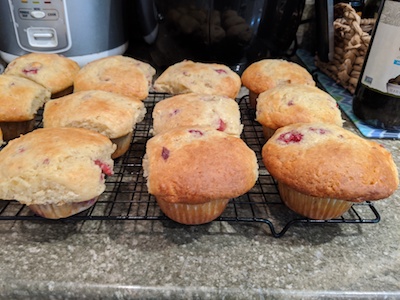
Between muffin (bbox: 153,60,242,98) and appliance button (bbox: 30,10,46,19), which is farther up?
appliance button (bbox: 30,10,46,19)

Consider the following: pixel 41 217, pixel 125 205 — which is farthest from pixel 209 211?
pixel 41 217

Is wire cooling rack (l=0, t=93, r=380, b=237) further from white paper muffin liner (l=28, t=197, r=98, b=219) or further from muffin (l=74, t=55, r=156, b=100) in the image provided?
muffin (l=74, t=55, r=156, b=100)

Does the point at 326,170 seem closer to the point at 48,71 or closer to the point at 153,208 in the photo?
the point at 153,208

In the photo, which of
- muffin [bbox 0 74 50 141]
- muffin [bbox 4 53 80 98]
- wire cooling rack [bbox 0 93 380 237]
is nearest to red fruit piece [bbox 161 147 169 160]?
wire cooling rack [bbox 0 93 380 237]

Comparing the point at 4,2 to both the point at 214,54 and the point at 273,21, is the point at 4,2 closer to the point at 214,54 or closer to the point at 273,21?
the point at 214,54

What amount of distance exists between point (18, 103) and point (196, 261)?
0.66 meters

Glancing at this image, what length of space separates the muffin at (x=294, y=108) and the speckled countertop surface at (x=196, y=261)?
29cm

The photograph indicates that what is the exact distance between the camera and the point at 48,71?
1133 millimetres

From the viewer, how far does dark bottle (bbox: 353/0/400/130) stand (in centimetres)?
95

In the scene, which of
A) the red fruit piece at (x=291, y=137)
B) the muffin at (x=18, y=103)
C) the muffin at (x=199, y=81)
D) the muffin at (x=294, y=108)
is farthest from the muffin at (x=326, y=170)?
the muffin at (x=18, y=103)

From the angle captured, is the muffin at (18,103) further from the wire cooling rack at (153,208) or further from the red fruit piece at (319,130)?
the red fruit piece at (319,130)

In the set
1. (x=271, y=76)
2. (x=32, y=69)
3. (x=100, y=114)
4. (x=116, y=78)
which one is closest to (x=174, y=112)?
(x=100, y=114)

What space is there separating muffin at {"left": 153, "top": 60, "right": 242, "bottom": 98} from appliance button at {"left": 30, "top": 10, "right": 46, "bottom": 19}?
1.61 ft

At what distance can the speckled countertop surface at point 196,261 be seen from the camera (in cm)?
63
